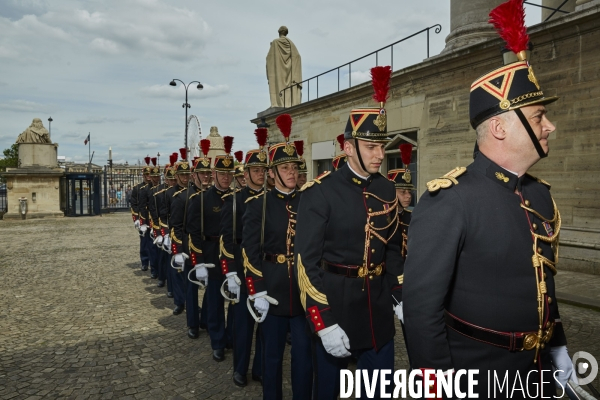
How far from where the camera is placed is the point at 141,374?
14.7ft

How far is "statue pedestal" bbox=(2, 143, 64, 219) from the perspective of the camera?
2519 cm

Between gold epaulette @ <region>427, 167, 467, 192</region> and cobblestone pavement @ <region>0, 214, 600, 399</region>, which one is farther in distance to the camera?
cobblestone pavement @ <region>0, 214, 600, 399</region>

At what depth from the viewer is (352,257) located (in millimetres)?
2869

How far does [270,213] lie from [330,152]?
37.8 feet

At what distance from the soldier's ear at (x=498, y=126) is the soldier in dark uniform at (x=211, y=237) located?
4.00 m

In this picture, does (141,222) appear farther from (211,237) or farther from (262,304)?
(262,304)

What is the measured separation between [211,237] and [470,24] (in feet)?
29.0

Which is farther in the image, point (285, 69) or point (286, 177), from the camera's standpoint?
point (285, 69)

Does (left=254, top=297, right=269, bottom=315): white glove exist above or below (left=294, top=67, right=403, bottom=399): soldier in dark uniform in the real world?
below

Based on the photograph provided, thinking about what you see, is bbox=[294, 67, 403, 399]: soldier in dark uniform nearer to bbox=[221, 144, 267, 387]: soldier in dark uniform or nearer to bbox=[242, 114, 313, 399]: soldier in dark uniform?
bbox=[242, 114, 313, 399]: soldier in dark uniform

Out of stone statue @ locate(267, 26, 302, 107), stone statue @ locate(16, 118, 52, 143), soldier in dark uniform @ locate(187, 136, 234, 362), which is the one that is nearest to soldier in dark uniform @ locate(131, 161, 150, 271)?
soldier in dark uniform @ locate(187, 136, 234, 362)

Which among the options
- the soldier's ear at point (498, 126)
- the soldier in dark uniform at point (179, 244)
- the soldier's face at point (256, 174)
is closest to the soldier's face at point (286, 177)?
the soldier's face at point (256, 174)

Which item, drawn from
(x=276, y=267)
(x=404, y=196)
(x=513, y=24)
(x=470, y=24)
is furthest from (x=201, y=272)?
(x=470, y=24)

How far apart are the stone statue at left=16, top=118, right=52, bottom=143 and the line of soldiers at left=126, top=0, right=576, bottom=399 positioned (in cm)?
Answer: 2543
